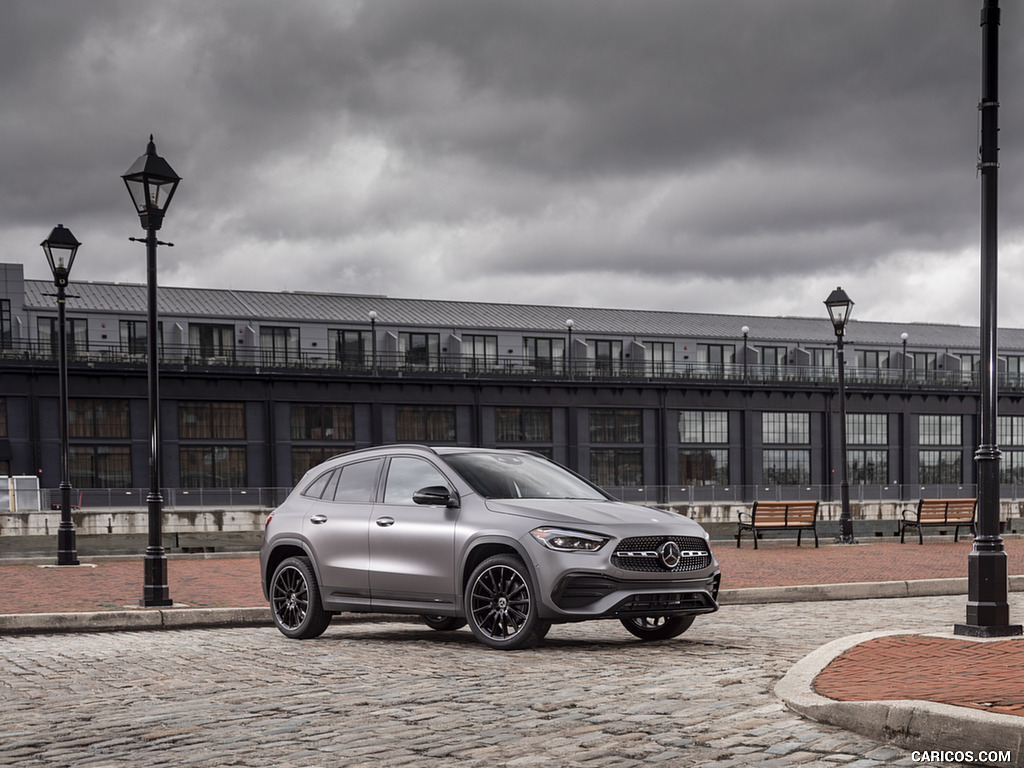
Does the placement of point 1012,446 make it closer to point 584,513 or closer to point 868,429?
point 868,429

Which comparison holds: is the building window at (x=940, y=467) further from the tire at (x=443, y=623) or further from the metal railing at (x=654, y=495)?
the tire at (x=443, y=623)

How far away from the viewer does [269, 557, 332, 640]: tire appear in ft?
34.2

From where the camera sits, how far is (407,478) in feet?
33.9

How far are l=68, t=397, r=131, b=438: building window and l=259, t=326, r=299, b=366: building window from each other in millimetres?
8186

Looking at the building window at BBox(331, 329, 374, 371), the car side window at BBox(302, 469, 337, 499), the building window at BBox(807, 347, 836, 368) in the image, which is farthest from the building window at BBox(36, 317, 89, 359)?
the car side window at BBox(302, 469, 337, 499)

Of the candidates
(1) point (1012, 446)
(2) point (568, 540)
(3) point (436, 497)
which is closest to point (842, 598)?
(2) point (568, 540)

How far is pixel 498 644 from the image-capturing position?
30.2 ft

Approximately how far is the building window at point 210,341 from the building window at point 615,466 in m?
20.5

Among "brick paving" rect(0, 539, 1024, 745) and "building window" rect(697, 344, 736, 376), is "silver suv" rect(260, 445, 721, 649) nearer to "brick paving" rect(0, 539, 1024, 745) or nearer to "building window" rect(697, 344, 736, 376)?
"brick paving" rect(0, 539, 1024, 745)

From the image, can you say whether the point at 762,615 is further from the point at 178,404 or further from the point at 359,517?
the point at 178,404

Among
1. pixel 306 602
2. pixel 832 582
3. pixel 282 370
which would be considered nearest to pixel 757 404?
pixel 282 370

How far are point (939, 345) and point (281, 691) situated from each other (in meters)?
76.1

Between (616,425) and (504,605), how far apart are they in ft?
181

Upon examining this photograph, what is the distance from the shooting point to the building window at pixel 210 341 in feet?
194
